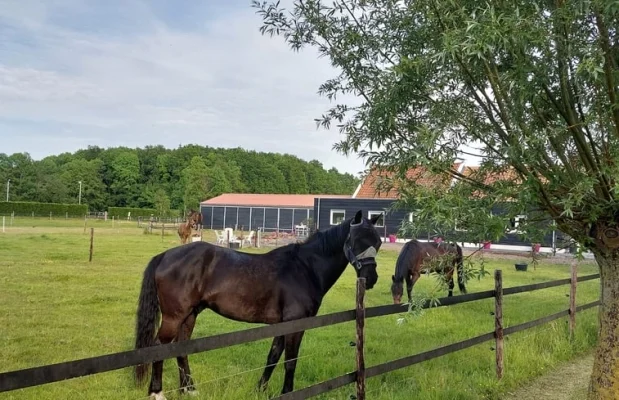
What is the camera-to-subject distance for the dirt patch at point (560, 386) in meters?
5.11

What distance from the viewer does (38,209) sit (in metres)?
55.8

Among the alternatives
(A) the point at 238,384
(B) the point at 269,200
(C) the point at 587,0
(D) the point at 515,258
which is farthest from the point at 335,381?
(B) the point at 269,200

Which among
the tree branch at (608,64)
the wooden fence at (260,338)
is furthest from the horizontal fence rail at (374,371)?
the tree branch at (608,64)

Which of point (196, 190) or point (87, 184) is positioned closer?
point (196, 190)

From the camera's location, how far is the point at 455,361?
20.1 ft

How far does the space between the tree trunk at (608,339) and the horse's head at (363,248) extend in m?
1.96

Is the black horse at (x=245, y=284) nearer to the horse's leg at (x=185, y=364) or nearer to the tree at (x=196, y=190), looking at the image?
the horse's leg at (x=185, y=364)

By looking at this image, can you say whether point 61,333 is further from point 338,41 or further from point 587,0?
point 587,0

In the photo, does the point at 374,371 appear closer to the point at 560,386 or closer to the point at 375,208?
the point at 560,386

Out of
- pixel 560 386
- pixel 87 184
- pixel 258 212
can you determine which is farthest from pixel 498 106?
pixel 87 184

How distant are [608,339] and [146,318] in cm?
421

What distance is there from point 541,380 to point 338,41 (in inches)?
169

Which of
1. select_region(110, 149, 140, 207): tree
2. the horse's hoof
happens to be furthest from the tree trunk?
select_region(110, 149, 140, 207): tree

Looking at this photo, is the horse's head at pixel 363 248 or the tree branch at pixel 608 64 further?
the horse's head at pixel 363 248
